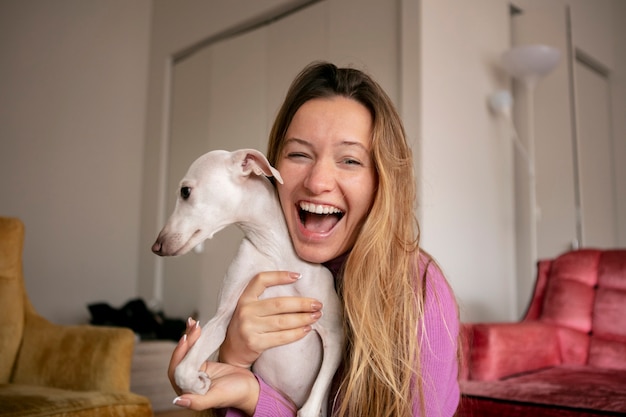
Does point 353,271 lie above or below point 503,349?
above

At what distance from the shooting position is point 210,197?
83 cm

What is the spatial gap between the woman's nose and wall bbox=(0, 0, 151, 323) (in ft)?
10.8

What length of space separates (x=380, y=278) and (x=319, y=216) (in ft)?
0.46

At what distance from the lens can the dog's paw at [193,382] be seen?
75 centimetres

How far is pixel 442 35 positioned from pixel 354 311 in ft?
7.24

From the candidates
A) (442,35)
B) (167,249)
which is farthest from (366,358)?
(442,35)

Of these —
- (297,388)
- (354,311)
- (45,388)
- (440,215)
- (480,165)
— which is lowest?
(45,388)

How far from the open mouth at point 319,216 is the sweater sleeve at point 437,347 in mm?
202

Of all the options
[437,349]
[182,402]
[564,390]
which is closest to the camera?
[182,402]

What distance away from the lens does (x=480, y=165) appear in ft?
9.66

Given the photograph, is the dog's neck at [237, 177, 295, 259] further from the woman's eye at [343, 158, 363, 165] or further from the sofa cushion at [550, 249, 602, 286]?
the sofa cushion at [550, 249, 602, 286]

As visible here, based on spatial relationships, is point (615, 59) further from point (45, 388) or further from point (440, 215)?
point (45, 388)

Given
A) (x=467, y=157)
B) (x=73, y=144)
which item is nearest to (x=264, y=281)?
(x=467, y=157)

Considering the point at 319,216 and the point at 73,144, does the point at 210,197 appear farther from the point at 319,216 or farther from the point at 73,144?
the point at 73,144
